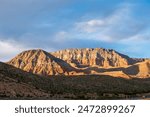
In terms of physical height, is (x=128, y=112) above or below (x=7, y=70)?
below

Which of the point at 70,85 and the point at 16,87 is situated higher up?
the point at 70,85

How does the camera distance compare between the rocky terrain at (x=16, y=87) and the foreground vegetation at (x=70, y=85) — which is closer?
the rocky terrain at (x=16, y=87)

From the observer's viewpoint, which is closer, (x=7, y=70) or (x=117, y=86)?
(x=7, y=70)

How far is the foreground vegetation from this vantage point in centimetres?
7788

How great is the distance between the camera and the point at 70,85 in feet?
327

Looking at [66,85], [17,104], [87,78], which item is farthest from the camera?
[87,78]

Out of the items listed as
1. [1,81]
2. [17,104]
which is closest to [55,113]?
[17,104]

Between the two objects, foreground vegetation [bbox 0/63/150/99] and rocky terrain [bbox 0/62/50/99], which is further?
foreground vegetation [bbox 0/63/150/99]

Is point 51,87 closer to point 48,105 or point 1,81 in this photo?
point 1,81

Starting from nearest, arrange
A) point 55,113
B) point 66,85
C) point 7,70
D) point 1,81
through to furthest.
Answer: point 55,113 < point 1,81 < point 7,70 < point 66,85

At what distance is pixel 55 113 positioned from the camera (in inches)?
539

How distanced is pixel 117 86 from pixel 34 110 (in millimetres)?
96731

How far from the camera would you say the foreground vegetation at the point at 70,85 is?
77.9 meters

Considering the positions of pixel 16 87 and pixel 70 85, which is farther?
pixel 70 85
